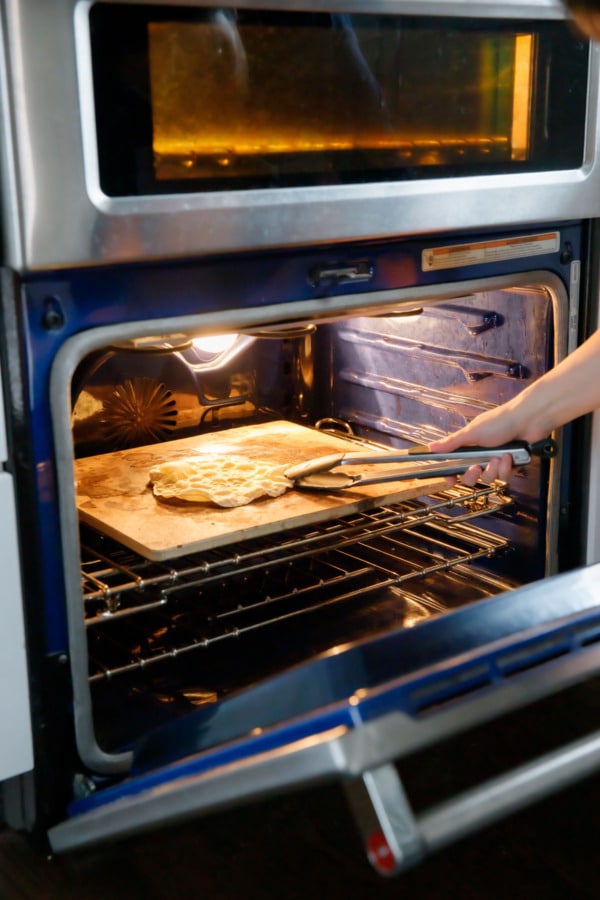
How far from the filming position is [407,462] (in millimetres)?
1548

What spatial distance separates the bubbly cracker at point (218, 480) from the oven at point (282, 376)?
0.02 metres

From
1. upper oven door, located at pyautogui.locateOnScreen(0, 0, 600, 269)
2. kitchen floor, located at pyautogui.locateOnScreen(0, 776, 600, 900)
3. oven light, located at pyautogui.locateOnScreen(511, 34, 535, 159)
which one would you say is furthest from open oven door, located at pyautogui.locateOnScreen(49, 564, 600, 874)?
oven light, located at pyautogui.locateOnScreen(511, 34, 535, 159)

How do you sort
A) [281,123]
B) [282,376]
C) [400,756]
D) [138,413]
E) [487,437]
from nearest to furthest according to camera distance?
[400,756] → [281,123] → [487,437] → [138,413] → [282,376]

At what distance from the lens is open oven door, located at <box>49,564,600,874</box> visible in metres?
0.78

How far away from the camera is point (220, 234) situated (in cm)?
112

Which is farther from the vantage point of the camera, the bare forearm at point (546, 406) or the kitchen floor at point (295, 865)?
the bare forearm at point (546, 406)

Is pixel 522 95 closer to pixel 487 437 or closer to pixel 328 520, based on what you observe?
pixel 487 437

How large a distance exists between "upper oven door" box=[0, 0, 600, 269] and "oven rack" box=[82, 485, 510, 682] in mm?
464

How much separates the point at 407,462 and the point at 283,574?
1.00 ft

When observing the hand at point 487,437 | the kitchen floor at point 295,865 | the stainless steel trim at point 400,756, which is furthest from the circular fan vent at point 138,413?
the stainless steel trim at point 400,756

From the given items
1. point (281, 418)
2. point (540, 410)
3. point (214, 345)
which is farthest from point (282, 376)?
point (540, 410)

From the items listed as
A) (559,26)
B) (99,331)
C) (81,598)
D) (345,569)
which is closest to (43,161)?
(99,331)

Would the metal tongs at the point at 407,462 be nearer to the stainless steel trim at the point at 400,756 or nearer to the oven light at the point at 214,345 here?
the oven light at the point at 214,345

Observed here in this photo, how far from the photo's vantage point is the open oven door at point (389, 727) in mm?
776
